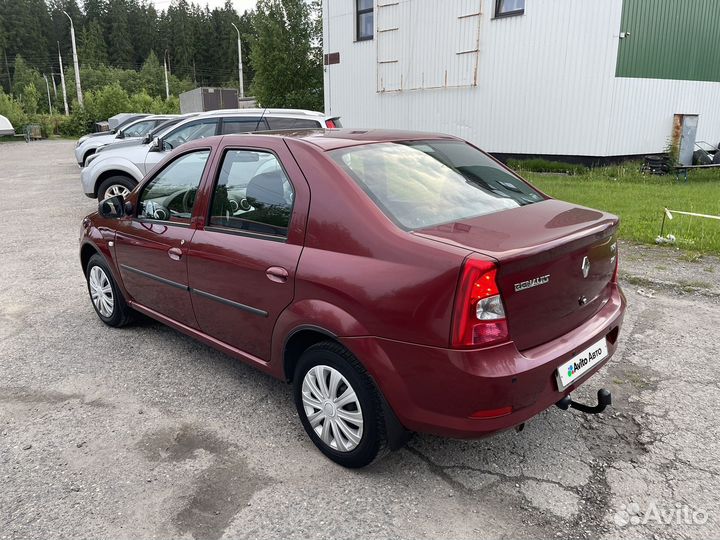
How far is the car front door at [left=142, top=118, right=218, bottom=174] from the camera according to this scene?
937 cm

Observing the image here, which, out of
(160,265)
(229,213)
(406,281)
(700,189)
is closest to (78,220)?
(160,265)

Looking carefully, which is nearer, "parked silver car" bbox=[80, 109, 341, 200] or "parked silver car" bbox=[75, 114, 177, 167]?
"parked silver car" bbox=[80, 109, 341, 200]

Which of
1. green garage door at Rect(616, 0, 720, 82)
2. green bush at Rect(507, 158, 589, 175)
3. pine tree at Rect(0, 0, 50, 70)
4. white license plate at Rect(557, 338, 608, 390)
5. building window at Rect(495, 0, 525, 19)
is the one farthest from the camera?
pine tree at Rect(0, 0, 50, 70)

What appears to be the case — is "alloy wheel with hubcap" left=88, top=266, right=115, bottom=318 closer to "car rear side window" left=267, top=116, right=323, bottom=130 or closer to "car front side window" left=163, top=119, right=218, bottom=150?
"car rear side window" left=267, top=116, right=323, bottom=130

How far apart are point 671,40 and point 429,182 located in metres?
15.8

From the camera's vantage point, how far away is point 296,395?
3.08 m

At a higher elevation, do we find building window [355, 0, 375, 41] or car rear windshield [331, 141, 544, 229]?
building window [355, 0, 375, 41]

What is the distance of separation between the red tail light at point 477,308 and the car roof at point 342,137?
1213mm

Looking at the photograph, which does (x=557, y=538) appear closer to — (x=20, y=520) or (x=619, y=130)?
(x=20, y=520)

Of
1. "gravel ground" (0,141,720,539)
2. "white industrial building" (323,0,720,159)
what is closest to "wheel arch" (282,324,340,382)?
"gravel ground" (0,141,720,539)

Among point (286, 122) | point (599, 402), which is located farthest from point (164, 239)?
point (286, 122)

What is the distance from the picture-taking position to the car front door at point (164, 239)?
148 inches

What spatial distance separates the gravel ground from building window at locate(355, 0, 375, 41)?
1629cm

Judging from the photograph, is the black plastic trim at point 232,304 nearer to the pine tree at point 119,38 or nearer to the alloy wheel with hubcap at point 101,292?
the alloy wheel with hubcap at point 101,292
